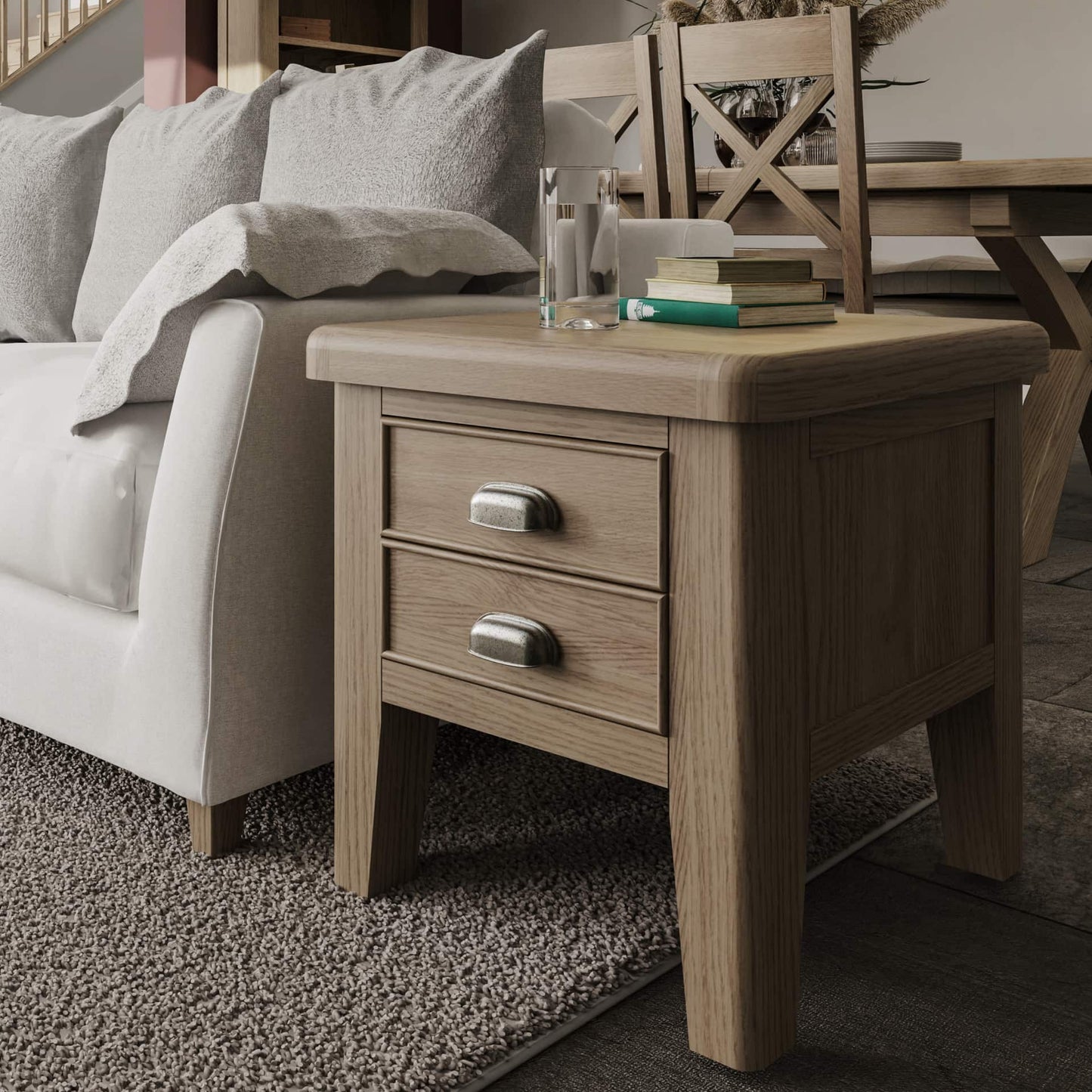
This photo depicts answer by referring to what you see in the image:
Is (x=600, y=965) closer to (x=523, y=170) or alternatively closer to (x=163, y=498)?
(x=163, y=498)

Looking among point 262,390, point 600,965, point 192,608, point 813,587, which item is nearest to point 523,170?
point 262,390

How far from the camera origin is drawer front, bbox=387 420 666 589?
3.35 ft

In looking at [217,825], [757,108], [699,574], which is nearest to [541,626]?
[699,574]

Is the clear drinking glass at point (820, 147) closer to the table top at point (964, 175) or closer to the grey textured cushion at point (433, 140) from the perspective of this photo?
the table top at point (964, 175)

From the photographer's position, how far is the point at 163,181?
2172 millimetres

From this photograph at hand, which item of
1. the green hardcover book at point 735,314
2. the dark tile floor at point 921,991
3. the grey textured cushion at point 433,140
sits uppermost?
the grey textured cushion at point 433,140

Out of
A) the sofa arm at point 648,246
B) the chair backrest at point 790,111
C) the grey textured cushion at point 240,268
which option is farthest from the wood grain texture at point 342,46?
the grey textured cushion at point 240,268

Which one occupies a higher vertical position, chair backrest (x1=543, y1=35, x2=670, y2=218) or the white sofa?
chair backrest (x1=543, y1=35, x2=670, y2=218)

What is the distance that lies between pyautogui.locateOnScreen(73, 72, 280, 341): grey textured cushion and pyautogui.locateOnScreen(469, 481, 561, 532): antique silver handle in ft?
3.85

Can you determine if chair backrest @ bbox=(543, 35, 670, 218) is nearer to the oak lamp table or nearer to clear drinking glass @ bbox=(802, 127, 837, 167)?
clear drinking glass @ bbox=(802, 127, 837, 167)

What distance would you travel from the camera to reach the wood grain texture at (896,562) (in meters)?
1.04

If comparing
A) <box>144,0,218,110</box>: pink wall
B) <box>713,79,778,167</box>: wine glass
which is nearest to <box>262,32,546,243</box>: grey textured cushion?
<box>713,79,778,167</box>: wine glass

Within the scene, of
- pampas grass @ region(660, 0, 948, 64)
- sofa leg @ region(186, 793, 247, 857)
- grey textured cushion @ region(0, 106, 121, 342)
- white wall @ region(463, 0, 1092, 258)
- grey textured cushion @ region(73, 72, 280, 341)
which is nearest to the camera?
sofa leg @ region(186, 793, 247, 857)

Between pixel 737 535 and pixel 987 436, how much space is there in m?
0.40
